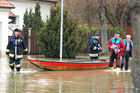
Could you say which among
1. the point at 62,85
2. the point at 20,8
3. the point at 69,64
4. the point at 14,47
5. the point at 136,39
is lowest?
the point at 62,85

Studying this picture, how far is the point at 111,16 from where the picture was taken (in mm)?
41656

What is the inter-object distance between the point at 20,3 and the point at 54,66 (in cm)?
2202

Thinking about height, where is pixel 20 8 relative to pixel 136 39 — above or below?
above

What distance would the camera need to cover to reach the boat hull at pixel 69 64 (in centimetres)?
1847

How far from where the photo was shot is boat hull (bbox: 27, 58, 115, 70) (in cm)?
1847

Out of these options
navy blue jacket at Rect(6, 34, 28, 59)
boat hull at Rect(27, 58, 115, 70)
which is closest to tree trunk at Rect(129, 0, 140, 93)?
navy blue jacket at Rect(6, 34, 28, 59)

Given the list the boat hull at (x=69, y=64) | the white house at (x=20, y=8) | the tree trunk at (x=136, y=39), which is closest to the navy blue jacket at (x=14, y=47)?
the boat hull at (x=69, y=64)

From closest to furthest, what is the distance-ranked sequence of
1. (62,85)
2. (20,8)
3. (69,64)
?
(62,85)
(69,64)
(20,8)

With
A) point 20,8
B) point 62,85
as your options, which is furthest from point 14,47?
point 20,8

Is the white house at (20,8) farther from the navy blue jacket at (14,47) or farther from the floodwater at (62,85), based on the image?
the floodwater at (62,85)

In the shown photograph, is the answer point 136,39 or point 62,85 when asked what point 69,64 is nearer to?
point 62,85

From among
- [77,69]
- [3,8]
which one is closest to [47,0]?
[3,8]

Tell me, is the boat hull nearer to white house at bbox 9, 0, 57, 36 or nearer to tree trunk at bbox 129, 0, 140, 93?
tree trunk at bbox 129, 0, 140, 93

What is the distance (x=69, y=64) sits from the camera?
1886cm
